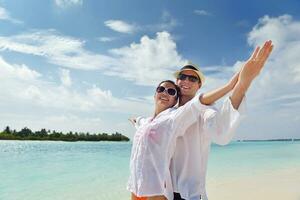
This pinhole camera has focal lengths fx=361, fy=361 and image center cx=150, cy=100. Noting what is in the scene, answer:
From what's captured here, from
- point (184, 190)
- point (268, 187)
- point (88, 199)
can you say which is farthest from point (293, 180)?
point (184, 190)

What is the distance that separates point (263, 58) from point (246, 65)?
86 mm

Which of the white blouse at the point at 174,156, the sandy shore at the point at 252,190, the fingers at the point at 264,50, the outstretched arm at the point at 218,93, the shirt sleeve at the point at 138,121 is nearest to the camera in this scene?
the fingers at the point at 264,50

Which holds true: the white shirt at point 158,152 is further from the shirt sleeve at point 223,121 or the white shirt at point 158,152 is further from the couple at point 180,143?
the shirt sleeve at point 223,121

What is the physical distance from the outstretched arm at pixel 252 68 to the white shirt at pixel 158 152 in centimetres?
37

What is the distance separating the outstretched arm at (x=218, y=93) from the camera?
185 centimetres

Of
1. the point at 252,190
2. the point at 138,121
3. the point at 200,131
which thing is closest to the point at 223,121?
the point at 200,131

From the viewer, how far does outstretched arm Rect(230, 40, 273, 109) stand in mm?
1730

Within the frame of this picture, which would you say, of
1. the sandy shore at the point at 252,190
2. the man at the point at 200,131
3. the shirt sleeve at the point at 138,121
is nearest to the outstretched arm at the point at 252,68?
the man at the point at 200,131

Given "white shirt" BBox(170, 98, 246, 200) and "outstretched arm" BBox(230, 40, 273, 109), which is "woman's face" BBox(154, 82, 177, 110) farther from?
"outstretched arm" BBox(230, 40, 273, 109)

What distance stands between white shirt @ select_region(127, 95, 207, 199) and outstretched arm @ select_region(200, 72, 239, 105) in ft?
0.50

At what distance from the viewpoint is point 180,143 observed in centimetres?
216

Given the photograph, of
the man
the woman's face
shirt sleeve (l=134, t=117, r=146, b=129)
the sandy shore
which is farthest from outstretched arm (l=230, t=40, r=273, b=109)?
the sandy shore

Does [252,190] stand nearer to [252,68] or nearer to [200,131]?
[200,131]

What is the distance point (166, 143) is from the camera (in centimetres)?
216
